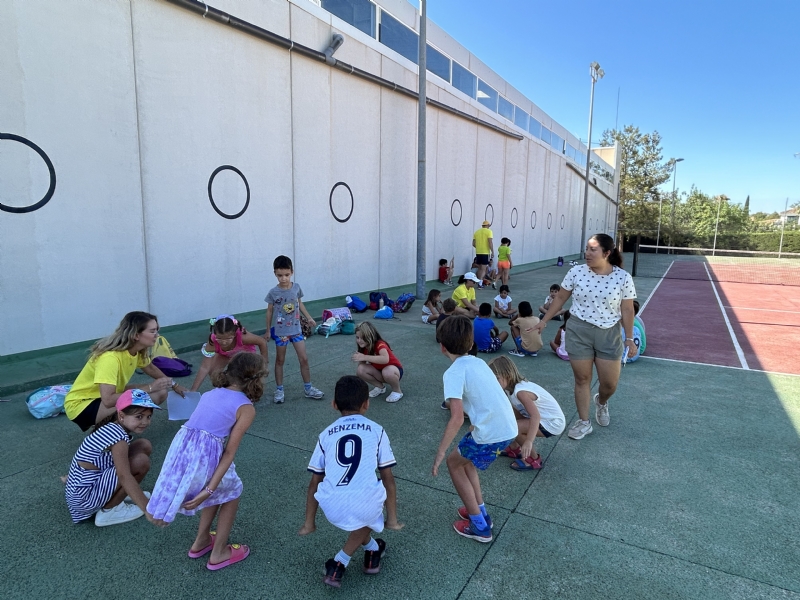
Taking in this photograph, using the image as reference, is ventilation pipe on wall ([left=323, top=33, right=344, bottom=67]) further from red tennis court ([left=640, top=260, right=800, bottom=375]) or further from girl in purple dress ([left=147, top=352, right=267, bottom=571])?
girl in purple dress ([left=147, top=352, right=267, bottom=571])

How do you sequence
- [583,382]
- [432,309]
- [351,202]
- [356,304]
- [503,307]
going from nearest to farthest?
[583,382] → [432,309] → [503,307] → [356,304] → [351,202]

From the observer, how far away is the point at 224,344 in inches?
186

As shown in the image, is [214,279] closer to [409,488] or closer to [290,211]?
[290,211]

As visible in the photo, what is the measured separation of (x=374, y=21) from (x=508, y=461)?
39.3ft

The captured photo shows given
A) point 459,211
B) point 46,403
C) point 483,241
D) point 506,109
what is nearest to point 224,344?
point 46,403

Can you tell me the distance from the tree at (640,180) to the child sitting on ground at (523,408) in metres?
61.9

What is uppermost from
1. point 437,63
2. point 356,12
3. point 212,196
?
point 437,63

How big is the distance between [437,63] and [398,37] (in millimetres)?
2405

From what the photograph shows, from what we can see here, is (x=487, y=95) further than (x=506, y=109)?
No

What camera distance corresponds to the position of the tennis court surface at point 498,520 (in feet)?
8.79

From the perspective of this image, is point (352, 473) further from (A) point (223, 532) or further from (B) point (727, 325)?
(B) point (727, 325)

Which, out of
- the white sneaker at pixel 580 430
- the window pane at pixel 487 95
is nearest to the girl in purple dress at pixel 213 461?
the white sneaker at pixel 580 430

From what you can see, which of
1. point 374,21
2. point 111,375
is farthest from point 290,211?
point 111,375

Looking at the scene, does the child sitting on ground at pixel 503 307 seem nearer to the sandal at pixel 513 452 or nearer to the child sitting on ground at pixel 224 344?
the child sitting on ground at pixel 224 344
